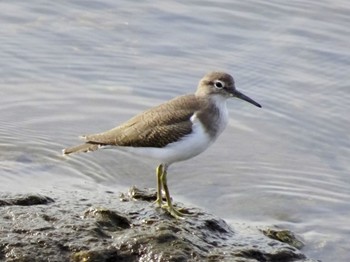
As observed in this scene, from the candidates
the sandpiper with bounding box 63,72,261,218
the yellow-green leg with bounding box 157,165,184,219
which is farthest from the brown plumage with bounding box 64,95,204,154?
the yellow-green leg with bounding box 157,165,184,219

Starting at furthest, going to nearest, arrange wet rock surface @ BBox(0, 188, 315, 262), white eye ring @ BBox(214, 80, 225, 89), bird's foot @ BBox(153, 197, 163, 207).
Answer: white eye ring @ BBox(214, 80, 225, 89)
bird's foot @ BBox(153, 197, 163, 207)
wet rock surface @ BBox(0, 188, 315, 262)

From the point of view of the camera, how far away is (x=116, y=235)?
6.41 metres

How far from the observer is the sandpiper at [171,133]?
7.07m

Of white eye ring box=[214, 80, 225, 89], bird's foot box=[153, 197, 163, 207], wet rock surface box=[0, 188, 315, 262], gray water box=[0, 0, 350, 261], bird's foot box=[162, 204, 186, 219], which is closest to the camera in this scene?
wet rock surface box=[0, 188, 315, 262]

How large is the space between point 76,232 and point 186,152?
1.21m

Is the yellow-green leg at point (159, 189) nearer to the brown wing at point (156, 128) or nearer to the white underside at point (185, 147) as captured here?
the white underside at point (185, 147)

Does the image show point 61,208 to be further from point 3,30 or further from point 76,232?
point 3,30

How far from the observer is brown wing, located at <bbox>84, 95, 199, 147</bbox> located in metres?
7.08

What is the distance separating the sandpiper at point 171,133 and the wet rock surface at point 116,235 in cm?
31

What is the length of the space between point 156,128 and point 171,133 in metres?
0.14

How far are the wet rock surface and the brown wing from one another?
1.62 ft

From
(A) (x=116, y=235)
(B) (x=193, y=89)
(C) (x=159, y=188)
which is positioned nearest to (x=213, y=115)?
(C) (x=159, y=188)

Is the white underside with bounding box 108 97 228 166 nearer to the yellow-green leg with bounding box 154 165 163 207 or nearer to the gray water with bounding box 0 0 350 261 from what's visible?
the yellow-green leg with bounding box 154 165 163 207

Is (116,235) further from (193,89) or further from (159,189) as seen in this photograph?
(193,89)
